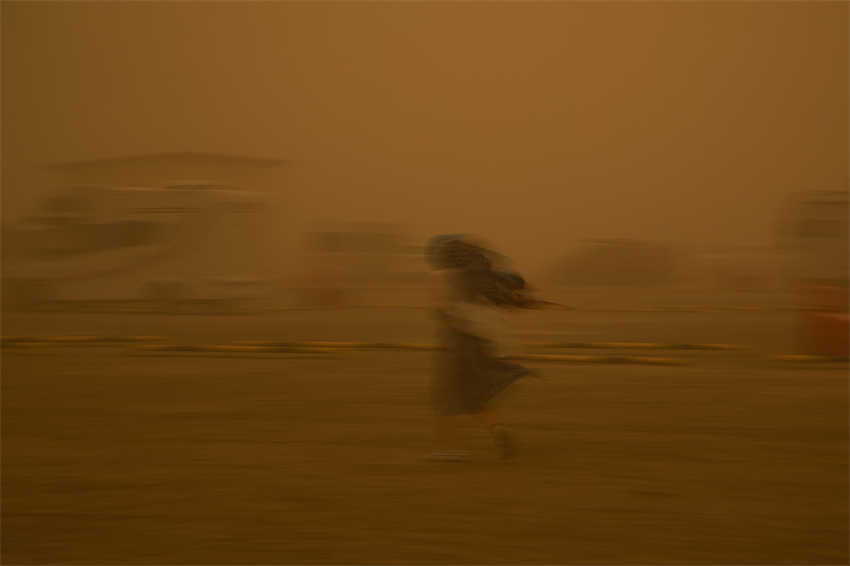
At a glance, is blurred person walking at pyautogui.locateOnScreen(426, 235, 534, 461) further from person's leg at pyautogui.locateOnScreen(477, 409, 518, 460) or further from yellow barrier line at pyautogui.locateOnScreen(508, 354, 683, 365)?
yellow barrier line at pyautogui.locateOnScreen(508, 354, 683, 365)

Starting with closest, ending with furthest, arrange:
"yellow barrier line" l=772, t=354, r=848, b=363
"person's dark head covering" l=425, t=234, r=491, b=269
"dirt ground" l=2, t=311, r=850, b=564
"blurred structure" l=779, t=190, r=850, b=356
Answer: "dirt ground" l=2, t=311, r=850, b=564, "person's dark head covering" l=425, t=234, r=491, b=269, "yellow barrier line" l=772, t=354, r=848, b=363, "blurred structure" l=779, t=190, r=850, b=356

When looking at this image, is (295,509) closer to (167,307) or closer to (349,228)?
(167,307)

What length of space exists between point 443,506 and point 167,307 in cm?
1248

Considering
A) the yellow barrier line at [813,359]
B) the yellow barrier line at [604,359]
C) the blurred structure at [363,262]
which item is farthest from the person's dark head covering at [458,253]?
the blurred structure at [363,262]

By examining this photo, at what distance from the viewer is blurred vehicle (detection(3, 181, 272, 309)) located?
16.1 metres

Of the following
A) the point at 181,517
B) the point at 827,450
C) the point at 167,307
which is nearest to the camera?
the point at 181,517

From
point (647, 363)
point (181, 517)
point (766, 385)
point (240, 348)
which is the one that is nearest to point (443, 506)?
point (181, 517)

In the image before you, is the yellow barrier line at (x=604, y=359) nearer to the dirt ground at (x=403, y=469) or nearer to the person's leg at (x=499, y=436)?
the dirt ground at (x=403, y=469)

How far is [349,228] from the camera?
21219 millimetres

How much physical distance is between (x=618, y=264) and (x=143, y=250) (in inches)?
479

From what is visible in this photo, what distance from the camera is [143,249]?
16.4 metres

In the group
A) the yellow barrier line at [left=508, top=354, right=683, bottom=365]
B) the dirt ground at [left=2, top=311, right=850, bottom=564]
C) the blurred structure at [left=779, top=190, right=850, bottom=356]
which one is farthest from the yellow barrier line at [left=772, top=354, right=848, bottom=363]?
the blurred structure at [left=779, top=190, right=850, bottom=356]

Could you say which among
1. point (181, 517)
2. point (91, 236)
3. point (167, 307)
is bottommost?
point (181, 517)

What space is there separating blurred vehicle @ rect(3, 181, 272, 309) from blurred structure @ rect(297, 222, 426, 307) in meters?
2.70
